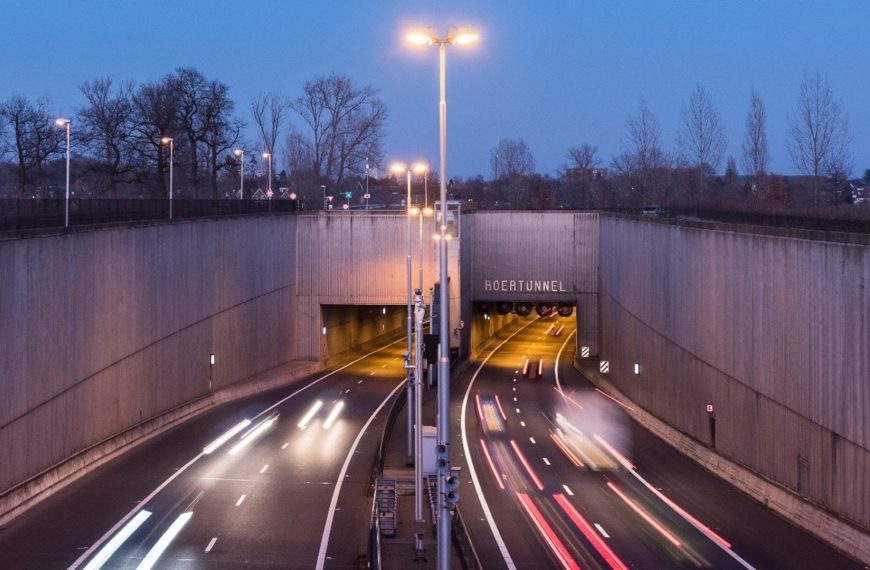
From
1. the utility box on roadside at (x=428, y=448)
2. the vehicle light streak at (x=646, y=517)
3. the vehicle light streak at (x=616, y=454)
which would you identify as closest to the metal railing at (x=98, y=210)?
the utility box on roadside at (x=428, y=448)

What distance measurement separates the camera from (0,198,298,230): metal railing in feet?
97.6

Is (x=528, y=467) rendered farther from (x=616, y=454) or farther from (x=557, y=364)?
(x=557, y=364)

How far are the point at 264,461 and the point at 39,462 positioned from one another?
7.69m

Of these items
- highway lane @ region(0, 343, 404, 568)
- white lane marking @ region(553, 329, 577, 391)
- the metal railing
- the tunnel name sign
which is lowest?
white lane marking @ region(553, 329, 577, 391)

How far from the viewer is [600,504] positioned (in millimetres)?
26672

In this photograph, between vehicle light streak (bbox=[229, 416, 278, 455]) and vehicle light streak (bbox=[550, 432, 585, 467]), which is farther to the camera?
vehicle light streak (bbox=[229, 416, 278, 455])

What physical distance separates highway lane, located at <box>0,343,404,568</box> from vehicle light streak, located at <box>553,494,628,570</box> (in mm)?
4931

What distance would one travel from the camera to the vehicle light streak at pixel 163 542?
65.7ft

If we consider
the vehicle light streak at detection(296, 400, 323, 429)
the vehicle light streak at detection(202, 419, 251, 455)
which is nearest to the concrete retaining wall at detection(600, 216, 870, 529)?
the vehicle light streak at detection(296, 400, 323, 429)

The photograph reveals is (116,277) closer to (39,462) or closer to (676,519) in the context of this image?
(39,462)

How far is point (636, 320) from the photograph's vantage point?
149 ft

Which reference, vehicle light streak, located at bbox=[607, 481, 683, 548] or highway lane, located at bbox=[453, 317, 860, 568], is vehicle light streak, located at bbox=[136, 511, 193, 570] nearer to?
highway lane, located at bbox=[453, 317, 860, 568]

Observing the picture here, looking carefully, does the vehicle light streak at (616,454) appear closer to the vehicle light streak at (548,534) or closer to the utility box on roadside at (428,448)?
the vehicle light streak at (548,534)

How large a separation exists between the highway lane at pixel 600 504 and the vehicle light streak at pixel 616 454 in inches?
1.2
